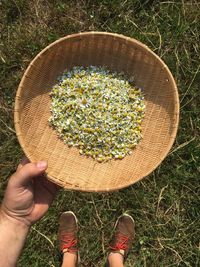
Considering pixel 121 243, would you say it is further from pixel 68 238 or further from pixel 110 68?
pixel 110 68

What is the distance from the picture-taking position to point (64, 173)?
93.1 inches

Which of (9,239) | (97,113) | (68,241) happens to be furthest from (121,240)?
(97,113)

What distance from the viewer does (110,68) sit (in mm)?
2527

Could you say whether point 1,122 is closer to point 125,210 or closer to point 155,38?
point 125,210

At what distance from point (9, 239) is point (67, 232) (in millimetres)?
583

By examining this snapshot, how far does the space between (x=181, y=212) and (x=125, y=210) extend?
43 centimetres

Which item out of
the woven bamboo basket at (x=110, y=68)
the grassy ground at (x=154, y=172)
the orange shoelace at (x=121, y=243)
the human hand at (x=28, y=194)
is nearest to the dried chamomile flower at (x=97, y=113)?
the woven bamboo basket at (x=110, y=68)

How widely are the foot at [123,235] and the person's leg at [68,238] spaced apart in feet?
0.95

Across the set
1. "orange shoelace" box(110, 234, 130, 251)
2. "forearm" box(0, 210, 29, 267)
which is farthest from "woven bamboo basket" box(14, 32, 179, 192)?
"orange shoelace" box(110, 234, 130, 251)

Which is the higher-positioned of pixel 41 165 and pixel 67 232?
pixel 41 165

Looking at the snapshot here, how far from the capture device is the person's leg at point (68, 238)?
9.25 ft

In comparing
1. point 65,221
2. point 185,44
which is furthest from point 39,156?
point 185,44

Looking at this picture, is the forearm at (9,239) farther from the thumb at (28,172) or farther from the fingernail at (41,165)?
the fingernail at (41,165)

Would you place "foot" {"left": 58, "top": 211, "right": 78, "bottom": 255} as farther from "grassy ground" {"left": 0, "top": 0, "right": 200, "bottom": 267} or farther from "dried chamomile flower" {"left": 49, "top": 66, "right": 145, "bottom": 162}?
"dried chamomile flower" {"left": 49, "top": 66, "right": 145, "bottom": 162}
